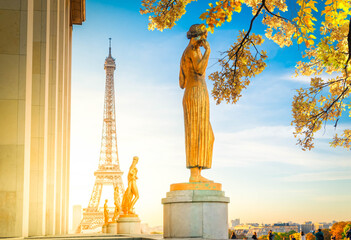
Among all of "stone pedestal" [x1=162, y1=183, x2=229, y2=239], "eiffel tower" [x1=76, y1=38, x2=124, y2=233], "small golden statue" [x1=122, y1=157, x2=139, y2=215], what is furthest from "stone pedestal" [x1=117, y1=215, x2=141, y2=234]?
"eiffel tower" [x1=76, y1=38, x2=124, y2=233]

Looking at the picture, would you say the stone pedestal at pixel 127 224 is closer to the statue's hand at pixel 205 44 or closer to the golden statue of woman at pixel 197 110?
the golden statue of woman at pixel 197 110

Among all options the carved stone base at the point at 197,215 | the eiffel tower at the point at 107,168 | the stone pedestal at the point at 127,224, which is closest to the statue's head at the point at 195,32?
the carved stone base at the point at 197,215

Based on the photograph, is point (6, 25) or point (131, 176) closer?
point (6, 25)

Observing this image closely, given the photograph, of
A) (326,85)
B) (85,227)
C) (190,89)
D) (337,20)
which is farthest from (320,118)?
(85,227)

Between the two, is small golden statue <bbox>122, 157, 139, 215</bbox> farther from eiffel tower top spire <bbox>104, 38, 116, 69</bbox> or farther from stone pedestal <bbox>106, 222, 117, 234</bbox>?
eiffel tower top spire <bbox>104, 38, 116, 69</bbox>

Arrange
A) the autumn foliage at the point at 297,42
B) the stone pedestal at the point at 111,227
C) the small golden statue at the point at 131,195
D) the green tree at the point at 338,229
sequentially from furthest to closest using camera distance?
the green tree at the point at 338,229, the stone pedestal at the point at 111,227, the small golden statue at the point at 131,195, the autumn foliage at the point at 297,42

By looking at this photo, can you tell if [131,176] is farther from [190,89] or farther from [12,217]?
[190,89]

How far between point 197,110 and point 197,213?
7.08 feet

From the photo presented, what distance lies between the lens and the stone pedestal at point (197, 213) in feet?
28.6

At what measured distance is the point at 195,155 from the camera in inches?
366

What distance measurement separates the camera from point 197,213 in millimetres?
8734

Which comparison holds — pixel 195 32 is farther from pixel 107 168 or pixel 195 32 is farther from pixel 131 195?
pixel 107 168

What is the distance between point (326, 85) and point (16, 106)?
8556 mm

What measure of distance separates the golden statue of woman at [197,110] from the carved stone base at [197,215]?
1.57 ft
